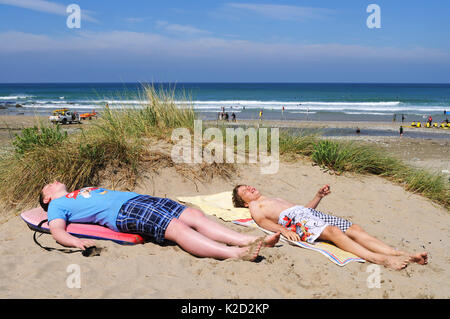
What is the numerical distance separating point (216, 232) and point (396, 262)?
176cm

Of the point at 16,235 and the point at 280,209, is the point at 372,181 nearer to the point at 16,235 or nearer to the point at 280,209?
the point at 280,209

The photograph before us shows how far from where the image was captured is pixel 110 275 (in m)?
3.29

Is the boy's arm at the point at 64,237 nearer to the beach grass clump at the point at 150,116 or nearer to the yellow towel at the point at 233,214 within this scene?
the yellow towel at the point at 233,214

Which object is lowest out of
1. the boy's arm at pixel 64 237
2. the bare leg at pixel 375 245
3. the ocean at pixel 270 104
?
the bare leg at pixel 375 245

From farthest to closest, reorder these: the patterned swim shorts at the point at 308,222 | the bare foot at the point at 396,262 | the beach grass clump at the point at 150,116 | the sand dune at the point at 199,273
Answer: the beach grass clump at the point at 150,116, the patterned swim shorts at the point at 308,222, the bare foot at the point at 396,262, the sand dune at the point at 199,273

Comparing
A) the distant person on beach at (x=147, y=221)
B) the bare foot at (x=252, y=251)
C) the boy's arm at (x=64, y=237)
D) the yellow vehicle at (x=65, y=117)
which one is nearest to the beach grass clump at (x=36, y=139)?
the distant person on beach at (x=147, y=221)

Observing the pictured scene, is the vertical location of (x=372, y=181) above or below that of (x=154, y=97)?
below

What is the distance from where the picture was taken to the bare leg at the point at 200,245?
3.44 meters

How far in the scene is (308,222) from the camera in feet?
13.4

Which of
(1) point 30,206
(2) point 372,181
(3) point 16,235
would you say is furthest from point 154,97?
(2) point 372,181

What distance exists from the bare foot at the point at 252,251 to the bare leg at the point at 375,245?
3.67ft

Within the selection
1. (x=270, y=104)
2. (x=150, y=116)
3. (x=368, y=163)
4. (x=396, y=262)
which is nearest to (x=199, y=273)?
(x=396, y=262)

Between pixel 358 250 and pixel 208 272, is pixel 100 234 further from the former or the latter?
pixel 358 250
